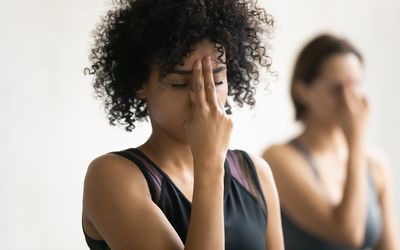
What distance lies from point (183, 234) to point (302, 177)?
2.14 feet

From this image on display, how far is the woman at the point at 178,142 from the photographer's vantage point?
28.0 inches

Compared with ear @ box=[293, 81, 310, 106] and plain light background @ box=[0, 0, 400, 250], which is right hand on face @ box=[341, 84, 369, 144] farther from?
plain light background @ box=[0, 0, 400, 250]

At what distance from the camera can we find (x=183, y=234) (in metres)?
0.76

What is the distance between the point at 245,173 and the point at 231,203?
0.21ft

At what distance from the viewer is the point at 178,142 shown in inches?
31.9

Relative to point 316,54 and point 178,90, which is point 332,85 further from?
point 178,90

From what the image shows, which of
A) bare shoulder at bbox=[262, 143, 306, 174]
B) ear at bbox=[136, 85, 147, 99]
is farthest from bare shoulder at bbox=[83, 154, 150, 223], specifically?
bare shoulder at bbox=[262, 143, 306, 174]

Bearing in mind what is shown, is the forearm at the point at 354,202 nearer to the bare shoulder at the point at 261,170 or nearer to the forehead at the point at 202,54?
the bare shoulder at the point at 261,170

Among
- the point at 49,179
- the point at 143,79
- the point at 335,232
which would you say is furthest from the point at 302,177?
the point at 143,79

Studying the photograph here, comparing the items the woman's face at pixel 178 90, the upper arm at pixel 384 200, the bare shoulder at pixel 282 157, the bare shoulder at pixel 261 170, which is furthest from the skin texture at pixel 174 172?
the upper arm at pixel 384 200

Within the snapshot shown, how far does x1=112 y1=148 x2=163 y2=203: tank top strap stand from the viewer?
2.45 ft

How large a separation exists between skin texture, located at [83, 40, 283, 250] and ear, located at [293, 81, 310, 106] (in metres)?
0.68

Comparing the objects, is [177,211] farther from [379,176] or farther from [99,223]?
[379,176]

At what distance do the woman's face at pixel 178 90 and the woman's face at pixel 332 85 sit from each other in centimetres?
67
